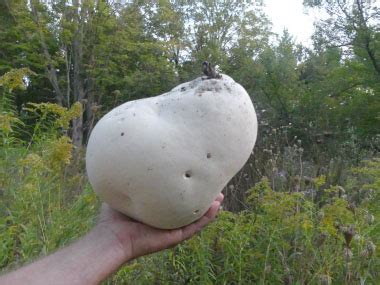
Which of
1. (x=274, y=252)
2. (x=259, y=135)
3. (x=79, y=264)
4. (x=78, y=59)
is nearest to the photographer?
(x=79, y=264)

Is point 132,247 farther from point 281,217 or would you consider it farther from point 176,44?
point 176,44

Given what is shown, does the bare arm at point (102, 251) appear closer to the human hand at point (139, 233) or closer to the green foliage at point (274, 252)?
the human hand at point (139, 233)

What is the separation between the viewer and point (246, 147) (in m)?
1.53

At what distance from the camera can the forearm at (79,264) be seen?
1208 mm

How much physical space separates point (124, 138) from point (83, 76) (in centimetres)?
1335

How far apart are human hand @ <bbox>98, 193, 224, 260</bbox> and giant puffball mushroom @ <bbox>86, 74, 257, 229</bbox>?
0.12 ft

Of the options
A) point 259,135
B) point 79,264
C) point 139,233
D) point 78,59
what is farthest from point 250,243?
point 78,59

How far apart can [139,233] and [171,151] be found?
29 cm

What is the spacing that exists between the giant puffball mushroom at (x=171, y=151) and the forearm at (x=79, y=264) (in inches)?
5.2

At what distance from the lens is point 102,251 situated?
52.6 inches

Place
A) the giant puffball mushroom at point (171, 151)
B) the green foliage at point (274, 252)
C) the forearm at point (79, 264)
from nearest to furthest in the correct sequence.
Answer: the forearm at point (79, 264), the giant puffball mushroom at point (171, 151), the green foliage at point (274, 252)

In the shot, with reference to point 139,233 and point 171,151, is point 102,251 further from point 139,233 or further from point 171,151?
point 171,151

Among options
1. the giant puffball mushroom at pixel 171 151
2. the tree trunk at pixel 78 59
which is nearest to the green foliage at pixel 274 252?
the giant puffball mushroom at pixel 171 151

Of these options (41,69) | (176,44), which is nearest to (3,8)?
(41,69)
